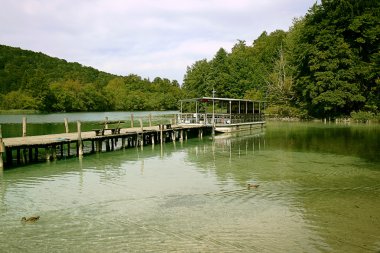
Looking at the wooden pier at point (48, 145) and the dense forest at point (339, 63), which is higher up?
the dense forest at point (339, 63)

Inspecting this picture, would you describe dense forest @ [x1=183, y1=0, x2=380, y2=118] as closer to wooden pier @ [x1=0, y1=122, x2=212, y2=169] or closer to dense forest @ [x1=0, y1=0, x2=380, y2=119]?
dense forest @ [x1=0, y1=0, x2=380, y2=119]

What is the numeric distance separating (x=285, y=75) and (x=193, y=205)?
65.0 m

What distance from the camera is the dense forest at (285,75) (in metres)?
51.5

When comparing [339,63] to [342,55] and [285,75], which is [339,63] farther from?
[285,75]

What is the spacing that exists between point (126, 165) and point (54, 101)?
3566 inches

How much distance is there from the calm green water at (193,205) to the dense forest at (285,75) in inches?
1342

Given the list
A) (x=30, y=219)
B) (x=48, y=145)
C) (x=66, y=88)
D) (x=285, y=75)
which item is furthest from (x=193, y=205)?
(x=66, y=88)

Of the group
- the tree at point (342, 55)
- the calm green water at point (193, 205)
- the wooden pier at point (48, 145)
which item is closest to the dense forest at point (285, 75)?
the tree at point (342, 55)

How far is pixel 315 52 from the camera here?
173ft

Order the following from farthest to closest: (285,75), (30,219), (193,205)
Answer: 1. (285,75)
2. (193,205)
3. (30,219)

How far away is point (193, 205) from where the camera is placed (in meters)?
11.8

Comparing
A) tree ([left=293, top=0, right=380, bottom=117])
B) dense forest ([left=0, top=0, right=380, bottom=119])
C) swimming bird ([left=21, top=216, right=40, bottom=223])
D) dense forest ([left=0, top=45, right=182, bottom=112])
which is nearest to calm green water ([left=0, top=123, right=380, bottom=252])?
swimming bird ([left=21, top=216, right=40, bottom=223])

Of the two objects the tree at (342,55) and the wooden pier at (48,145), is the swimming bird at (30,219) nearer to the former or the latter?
the wooden pier at (48,145)

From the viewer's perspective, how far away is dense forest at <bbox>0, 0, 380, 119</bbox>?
51.5 metres
